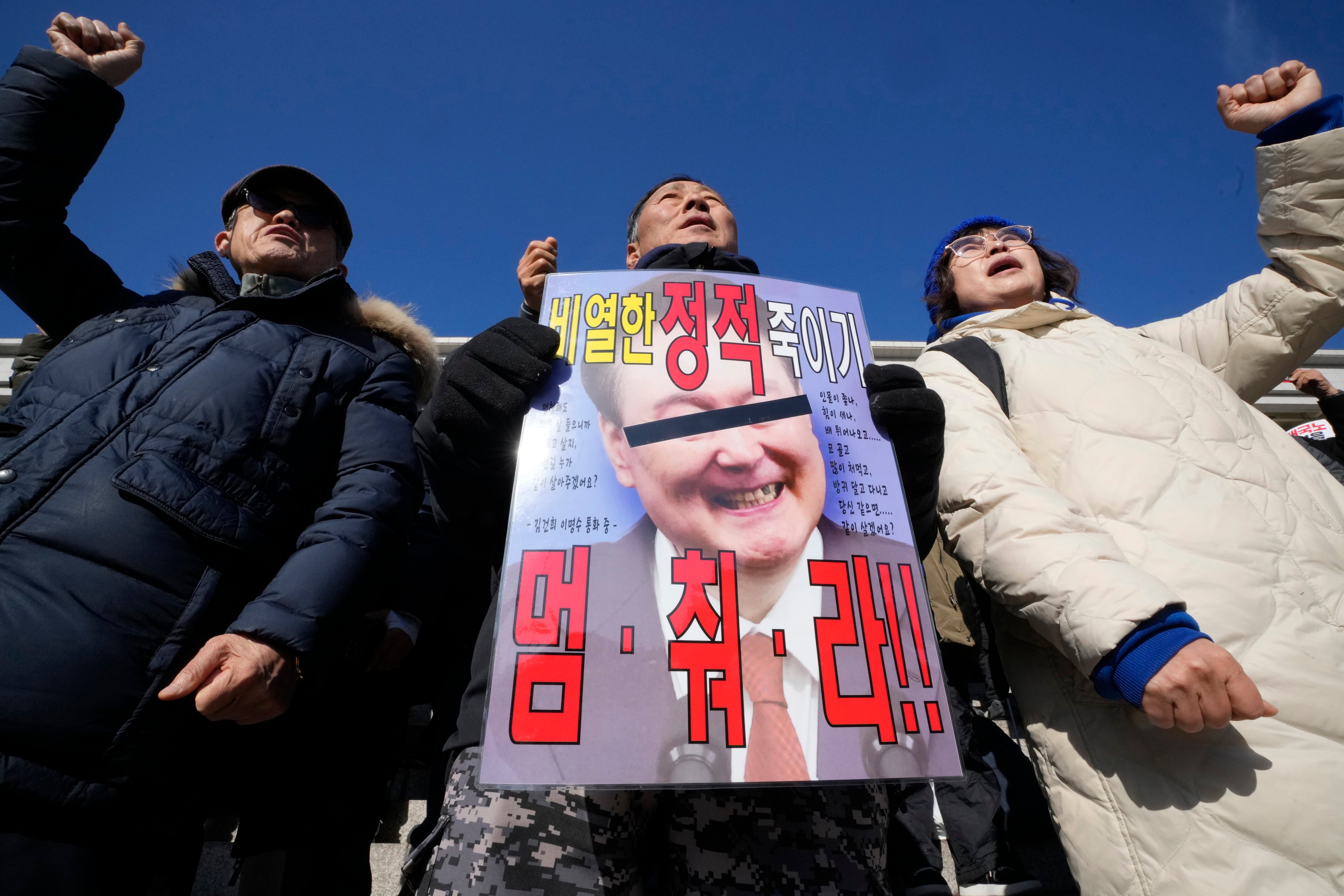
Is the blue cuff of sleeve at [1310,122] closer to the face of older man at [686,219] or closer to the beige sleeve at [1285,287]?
the beige sleeve at [1285,287]

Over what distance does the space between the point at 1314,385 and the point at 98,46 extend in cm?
567

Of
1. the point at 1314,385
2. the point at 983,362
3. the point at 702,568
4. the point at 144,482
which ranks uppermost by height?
the point at 1314,385

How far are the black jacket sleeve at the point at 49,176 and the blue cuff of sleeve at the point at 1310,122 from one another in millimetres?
3404

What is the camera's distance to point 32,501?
1256 mm

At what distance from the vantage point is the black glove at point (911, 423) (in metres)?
1.24

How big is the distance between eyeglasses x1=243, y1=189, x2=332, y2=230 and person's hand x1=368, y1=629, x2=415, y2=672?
144 cm

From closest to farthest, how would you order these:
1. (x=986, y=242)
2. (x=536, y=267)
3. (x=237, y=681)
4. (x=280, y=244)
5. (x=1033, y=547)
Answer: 1. (x=237, y=681)
2. (x=1033, y=547)
3. (x=536, y=267)
4. (x=280, y=244)
5. (x=986, y=242)

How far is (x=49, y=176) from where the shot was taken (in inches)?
68.2

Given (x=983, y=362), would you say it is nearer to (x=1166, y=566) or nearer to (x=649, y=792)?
(x=1166, y=566)

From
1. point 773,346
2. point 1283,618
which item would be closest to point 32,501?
point 773,346

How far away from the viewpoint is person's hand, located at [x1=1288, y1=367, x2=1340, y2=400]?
3467mm

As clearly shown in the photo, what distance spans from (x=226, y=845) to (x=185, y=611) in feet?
4.86

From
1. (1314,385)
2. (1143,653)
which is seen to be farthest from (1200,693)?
(1314,385)

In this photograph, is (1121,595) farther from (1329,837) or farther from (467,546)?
(467,546)
